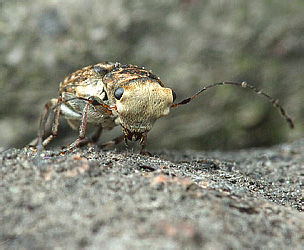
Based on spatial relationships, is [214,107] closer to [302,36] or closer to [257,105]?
[257,105]

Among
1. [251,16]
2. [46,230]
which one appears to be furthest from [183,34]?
[46,230]

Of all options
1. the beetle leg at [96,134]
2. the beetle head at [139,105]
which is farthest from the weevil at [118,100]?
the beetle leg at [96,134]

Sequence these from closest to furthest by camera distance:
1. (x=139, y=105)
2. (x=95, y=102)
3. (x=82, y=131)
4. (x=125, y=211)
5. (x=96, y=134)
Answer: (x=125, y=211)
(x=139, y=105)
(x=82, y=131)
(x=95, y=102)
(x=96, y=134)

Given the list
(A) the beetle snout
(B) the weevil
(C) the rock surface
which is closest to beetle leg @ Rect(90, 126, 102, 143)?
(B) the weevil

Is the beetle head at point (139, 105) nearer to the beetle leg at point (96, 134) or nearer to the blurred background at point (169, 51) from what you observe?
the beetle leg at point (96, 134)

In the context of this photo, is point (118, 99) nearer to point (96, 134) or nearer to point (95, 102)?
point (95, 102)

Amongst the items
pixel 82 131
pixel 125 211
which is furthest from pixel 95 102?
pixel 125 211
